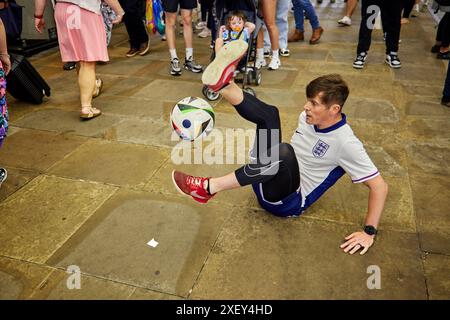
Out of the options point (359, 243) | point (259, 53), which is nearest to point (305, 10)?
point (259, 53)

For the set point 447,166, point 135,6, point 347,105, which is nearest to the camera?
point 447,166

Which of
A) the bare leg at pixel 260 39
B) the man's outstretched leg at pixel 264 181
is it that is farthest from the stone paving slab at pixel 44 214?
the bare leg at pixel 260 39

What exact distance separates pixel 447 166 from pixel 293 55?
378 centimetres

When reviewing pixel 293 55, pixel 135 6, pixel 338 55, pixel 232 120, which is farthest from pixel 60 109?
pixel 338 55

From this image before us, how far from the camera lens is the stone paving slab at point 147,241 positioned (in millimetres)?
2428

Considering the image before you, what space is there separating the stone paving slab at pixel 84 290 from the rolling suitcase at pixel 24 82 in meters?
3.13

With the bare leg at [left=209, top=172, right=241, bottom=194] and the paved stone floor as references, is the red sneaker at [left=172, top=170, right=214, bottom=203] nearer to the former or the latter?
the bare leg at [left=209, top=172, right=241, bottom=194]

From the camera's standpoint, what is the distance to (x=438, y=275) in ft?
7.90

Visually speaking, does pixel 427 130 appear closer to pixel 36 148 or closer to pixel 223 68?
pixel 223 68

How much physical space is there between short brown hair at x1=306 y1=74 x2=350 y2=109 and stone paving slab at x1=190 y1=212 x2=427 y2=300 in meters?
0.97

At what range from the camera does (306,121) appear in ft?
8.30

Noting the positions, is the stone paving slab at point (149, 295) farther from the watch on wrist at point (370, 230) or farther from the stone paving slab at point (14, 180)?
the stone paving slab at point (14, 180)

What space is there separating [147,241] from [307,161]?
1.25 m

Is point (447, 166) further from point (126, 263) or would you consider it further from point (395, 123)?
point (126, 263)
